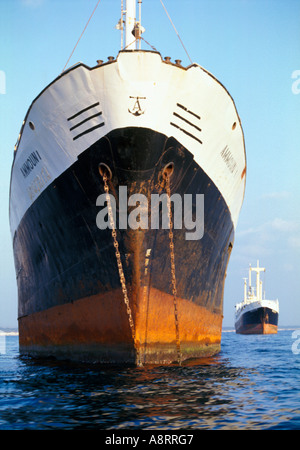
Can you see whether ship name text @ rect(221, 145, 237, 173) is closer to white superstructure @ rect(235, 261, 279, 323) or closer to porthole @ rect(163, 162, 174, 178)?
porthole @ rect(163, 162, 174, 178)

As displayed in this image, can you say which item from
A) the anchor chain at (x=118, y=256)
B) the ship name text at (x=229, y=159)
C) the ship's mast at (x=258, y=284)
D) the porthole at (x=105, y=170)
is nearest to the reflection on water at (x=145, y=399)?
the anchor chain at (x=118, y=256)

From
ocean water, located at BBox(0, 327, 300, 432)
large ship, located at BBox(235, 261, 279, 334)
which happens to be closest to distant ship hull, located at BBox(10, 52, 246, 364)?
ocean water, located at BBox(0, 327, 300, 432)

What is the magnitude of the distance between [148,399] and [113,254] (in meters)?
3.56

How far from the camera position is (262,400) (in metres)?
6.48

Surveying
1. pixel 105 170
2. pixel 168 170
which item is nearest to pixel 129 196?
pixel 105 170

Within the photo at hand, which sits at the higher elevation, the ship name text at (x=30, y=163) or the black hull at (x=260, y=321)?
the ship name text at (x=30, y=163)

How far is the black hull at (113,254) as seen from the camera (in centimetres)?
896

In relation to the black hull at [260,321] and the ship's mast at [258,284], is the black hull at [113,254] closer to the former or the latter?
the black hull at [260,321]

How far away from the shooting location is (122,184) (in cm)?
902

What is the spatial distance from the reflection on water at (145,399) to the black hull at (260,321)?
42912 mm

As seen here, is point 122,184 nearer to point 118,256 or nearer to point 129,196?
point 129,196

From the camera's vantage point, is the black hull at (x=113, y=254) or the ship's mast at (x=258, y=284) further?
the ship's mast at (x=258, y=284)

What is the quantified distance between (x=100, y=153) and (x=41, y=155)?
1.88 metres

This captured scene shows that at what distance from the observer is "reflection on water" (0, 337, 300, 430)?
205 inches
